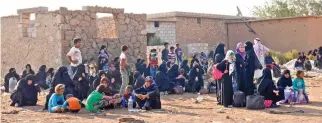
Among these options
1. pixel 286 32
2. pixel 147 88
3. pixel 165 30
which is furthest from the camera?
pixel 286 32

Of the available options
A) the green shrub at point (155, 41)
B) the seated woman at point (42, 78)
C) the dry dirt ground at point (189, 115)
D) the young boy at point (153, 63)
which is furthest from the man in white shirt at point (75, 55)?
the green shrub at point (155, 41)

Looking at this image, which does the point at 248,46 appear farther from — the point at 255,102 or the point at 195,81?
the point at 195,81

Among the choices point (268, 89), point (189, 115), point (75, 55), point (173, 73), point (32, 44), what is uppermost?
point (32, 44)

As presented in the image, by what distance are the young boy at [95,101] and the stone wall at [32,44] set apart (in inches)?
234

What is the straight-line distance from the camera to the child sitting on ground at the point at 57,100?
8820mm

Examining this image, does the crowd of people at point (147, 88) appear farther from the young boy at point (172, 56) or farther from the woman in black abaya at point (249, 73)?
the young boy at point (172, 56)

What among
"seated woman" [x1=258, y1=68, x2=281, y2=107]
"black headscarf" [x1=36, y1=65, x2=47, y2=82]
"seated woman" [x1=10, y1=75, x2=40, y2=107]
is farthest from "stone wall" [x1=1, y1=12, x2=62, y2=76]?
"seated woman" [x1=258, y1=68, x2=281, y2=107]

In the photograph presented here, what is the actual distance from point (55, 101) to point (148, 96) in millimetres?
1750

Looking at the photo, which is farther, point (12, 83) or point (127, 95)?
point (12, 83)

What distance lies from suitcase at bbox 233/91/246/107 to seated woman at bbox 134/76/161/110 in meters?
1.44

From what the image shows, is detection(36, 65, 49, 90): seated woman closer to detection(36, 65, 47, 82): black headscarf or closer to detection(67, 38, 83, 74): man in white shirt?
detection(36, 65, 47, 82): black headscarf

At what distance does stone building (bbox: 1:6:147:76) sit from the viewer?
47.9 ft

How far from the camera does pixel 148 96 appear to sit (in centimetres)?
898

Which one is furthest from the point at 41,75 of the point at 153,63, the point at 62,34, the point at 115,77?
the point at 153,63
